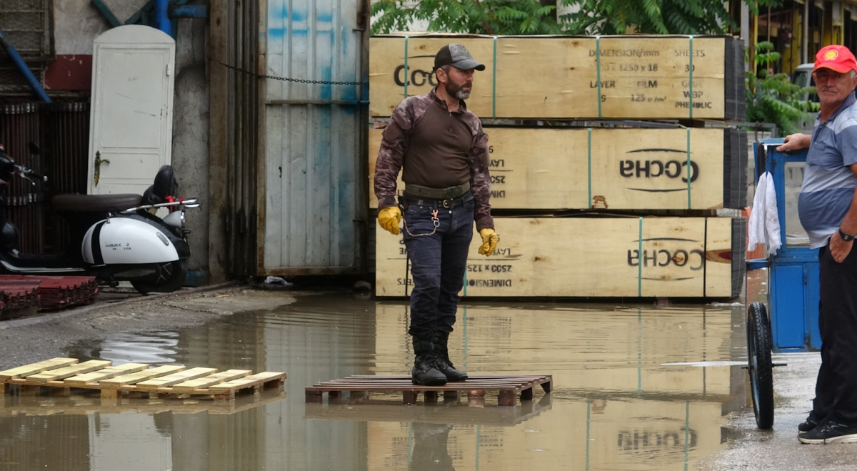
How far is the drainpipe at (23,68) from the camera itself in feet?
41.8

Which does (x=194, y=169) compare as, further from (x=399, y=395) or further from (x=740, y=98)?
(x=399, y=395)

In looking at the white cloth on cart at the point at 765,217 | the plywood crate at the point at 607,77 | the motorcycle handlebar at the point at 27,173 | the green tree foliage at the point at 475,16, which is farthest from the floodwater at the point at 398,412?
the green tree foliage at the point at 475,16

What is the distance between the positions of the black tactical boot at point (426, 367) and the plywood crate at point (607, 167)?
5359mm

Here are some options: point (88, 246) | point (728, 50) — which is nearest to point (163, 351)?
point (88, 246)

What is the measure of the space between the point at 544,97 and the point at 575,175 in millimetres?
810

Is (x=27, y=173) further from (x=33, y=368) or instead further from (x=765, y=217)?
(x=765, y=217)

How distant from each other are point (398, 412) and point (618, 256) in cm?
608

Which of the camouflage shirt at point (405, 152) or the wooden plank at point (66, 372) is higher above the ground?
the camouflage shirt at point (405, 152)

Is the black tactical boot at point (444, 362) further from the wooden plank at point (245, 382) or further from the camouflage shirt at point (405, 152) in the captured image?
the wooden plank at point (245, 382)

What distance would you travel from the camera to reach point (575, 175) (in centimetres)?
1205

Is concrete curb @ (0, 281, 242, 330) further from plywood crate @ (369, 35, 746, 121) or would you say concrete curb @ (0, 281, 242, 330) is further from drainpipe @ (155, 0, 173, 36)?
plywood crate @ (369, 35, 746, 121)

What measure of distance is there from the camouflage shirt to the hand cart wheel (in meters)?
1.69

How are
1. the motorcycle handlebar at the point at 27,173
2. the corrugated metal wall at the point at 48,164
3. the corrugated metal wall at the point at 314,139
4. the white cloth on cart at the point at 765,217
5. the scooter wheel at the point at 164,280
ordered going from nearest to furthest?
the white cloth on cart at the point at 765,217 < the motorcycle handlebar at the point at 27,173 < the scooter wheel at the point at 164,280 < the corrugated metal wall at the point at 48,164 < the corrugated metal wall at the point at 314,139

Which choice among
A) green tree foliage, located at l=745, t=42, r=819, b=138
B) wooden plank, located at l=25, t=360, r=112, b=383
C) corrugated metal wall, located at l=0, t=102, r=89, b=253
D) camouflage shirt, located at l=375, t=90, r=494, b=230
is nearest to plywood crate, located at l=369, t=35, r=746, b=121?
corrugated metal wall, located at l=0, t=102, r=89, b=253
